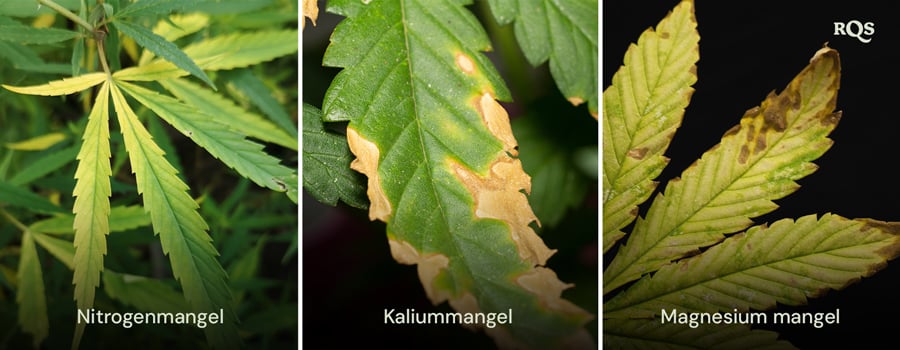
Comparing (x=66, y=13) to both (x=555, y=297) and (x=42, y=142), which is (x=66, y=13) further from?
(x=555, y=297)

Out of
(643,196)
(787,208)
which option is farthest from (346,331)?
(787,208)

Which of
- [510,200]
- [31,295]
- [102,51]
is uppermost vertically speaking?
[102,51]

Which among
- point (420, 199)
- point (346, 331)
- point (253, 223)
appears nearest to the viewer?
point (420, 199)

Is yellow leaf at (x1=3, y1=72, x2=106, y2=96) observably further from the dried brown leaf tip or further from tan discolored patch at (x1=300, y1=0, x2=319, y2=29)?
the dried brown leaf tip

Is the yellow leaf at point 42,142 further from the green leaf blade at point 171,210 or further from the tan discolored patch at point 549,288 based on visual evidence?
the tan discolored patch at point 549,288

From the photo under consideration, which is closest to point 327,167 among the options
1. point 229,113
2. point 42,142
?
point 229,113

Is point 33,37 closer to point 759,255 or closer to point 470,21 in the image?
point 470,21
